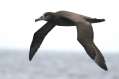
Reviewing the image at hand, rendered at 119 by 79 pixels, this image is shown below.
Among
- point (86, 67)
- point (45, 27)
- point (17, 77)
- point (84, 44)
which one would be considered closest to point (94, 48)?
point (84, 44)

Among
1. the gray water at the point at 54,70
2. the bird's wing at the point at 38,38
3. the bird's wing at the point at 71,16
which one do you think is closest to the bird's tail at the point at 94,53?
the bird's wing at the point at 71,16

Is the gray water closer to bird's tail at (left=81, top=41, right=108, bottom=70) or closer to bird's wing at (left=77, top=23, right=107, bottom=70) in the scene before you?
bird's wing at (left=77, top=23, right=107, bottom=70)

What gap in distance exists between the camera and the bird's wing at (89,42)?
1063 cm

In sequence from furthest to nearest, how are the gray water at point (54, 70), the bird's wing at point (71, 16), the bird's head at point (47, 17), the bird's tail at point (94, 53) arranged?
the gray water at point (54, 70)
the bird's head at point (47, 17)
the bird's wing at point (71, 16)
the bird's tail at point (94, 53)

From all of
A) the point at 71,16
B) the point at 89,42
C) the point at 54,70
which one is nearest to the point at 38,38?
the point at 71,16

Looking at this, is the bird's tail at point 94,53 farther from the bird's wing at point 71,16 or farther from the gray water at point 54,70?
the gray water at point 54,70

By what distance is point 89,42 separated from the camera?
35.9ft

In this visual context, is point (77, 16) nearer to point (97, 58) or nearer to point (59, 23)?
point (59, 23)

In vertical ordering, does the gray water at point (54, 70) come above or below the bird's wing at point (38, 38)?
below

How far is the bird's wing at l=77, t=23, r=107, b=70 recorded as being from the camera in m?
10.6

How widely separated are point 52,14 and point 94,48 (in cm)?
181

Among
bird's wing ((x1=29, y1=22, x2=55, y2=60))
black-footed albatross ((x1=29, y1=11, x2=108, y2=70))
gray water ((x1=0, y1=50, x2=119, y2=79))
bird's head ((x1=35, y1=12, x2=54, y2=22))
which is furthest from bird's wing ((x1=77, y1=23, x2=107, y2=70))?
gray water ((x1=0, y1=50, x2=119, y2=79))

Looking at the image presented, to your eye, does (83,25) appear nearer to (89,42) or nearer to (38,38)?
(89,42)

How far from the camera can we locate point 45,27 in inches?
543
